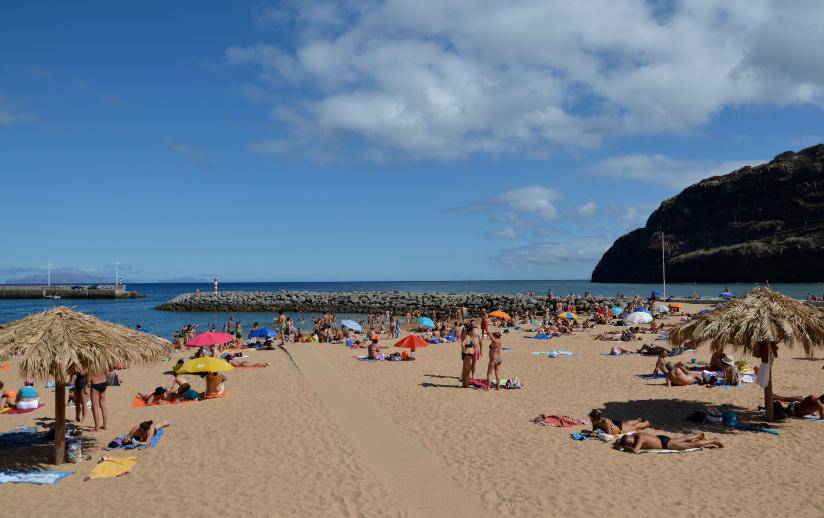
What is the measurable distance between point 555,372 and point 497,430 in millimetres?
7284

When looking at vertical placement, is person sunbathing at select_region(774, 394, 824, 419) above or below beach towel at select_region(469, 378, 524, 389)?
above

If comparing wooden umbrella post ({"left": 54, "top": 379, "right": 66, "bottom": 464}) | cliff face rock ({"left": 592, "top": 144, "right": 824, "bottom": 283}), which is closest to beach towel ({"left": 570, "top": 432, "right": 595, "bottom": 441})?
wooden umbrella post ({"left": 54, "top": 379, "right": 66, "bottom": 464})

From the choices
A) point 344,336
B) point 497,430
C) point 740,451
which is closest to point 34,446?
point 497,430

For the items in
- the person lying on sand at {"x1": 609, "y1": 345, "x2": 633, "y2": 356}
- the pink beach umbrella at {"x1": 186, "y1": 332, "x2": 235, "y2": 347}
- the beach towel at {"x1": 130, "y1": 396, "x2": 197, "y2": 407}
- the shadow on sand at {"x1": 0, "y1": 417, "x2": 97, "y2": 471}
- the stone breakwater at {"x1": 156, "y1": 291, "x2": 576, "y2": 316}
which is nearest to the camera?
the shadow on sand at {"x1": 0, "y1": 417, "x2": 97, "y2": 471}

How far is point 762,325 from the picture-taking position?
1015cm

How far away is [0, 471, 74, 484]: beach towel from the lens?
809cm

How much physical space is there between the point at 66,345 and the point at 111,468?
2009 millimetres

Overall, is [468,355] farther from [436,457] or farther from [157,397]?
[157,397]

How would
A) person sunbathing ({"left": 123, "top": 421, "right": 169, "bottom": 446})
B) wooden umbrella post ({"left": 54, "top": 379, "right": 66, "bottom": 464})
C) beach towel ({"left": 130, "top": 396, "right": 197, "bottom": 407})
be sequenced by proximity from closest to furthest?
wooden umbrella post ({"left": 54, "top": 379, "right": 66, "bottom": 464}) → person sunbathing ({"left": 123, "top": 421, "right": 169, "bottom": 446}) → beach towel ({"left": 130, "top": 396, "right": 197, "bottom": 407})

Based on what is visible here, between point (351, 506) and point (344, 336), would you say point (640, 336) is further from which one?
point (351, 506)

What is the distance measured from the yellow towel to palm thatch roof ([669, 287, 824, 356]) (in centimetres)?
1030

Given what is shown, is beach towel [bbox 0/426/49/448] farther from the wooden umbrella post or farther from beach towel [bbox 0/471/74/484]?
beach towel [bbox 0/471/74/484]

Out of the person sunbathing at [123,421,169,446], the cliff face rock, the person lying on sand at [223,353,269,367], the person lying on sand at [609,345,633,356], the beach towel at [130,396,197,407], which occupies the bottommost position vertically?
the beach towel at [130,396,197,407]

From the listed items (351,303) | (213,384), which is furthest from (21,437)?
(351,303)
